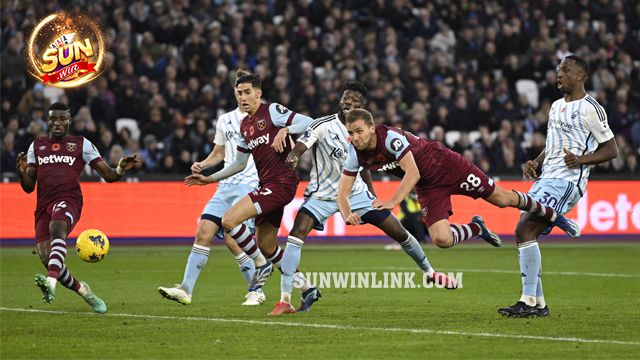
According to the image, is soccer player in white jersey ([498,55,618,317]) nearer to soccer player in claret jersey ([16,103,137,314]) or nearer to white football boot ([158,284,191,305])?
white football boot ([158,284,191,305])

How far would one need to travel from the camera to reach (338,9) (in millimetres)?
28359

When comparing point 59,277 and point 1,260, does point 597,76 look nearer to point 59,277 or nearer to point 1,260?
point 1,260

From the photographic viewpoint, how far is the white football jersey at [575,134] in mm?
11547

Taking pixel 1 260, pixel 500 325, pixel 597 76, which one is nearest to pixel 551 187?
pixel 500 325

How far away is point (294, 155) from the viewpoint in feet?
38.9

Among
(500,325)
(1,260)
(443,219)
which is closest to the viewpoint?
(500,325)

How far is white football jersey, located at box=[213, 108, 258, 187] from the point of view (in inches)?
548

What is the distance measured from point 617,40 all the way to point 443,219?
Answer: 19.9 m

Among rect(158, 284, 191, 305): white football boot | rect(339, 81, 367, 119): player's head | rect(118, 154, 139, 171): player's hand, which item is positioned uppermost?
rect(339, 81, 367, 119): player's head

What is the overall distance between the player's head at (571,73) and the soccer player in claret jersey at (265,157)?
9.10ft

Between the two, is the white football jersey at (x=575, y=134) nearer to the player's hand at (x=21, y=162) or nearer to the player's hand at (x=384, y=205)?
the player's hand at (x=384, y=205)

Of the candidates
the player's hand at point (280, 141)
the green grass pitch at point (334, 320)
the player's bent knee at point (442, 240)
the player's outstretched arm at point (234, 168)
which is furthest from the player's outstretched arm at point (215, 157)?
the player's bent knee at point (442, 240)

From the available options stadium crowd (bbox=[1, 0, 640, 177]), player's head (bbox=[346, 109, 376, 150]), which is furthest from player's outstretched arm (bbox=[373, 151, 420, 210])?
stadium crowd (bbox=[1, 0, 640, 177])

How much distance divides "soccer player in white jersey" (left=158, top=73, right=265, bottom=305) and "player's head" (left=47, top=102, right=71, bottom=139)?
1.51 metres
